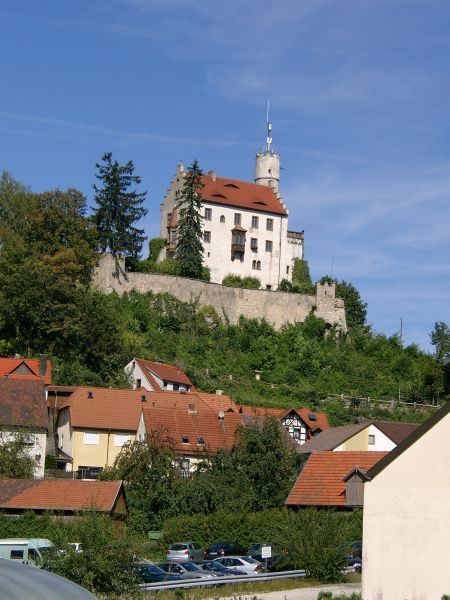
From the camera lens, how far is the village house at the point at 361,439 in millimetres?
58344

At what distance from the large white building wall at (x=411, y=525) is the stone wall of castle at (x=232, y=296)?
190ft

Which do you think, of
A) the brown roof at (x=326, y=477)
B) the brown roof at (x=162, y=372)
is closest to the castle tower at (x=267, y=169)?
the brown roof at (x=162, y=372)

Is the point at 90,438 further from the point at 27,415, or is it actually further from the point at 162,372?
the point at 162,372

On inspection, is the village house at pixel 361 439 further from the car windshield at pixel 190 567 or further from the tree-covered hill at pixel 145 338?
the car windshield at pixel 190 567

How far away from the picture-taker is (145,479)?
5034 centimetres

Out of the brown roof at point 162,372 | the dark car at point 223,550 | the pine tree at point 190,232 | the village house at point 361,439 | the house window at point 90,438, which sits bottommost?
the dark car at point 223,550

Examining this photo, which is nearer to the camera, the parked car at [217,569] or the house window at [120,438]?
the parked car at [217,569]

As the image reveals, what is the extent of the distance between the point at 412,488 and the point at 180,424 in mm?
32534

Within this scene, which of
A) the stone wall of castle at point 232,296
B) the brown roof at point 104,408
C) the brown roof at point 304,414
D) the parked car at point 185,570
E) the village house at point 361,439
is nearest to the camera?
the parked car at point 185,570

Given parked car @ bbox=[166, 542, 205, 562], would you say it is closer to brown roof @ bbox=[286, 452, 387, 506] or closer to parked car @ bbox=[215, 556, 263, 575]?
parked car @ bbox=[215, 556, 263, 575]

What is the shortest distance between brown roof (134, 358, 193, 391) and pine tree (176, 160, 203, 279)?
1540 centimetres

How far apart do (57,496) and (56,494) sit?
17cm

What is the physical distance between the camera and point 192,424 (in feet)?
191

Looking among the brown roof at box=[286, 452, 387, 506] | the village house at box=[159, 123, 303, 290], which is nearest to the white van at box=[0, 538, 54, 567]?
the brown roof at box=[286, 452, 387, 506]
